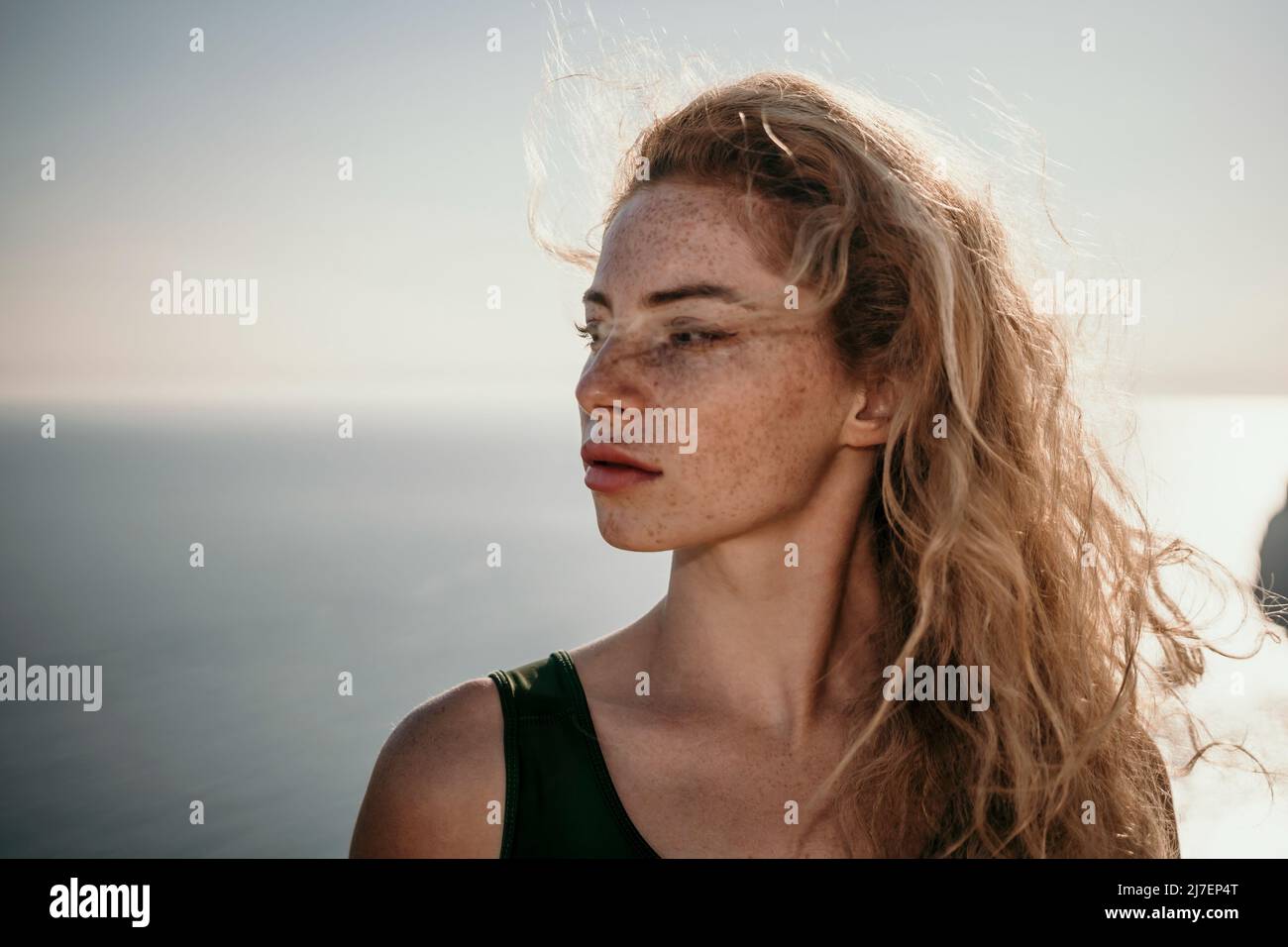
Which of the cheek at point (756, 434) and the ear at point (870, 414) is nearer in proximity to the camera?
the cheek at point (756, 434)

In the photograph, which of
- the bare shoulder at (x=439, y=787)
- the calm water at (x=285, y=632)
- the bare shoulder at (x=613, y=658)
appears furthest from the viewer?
the calm water at (x=285, y=632)

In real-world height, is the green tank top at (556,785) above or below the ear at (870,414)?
below

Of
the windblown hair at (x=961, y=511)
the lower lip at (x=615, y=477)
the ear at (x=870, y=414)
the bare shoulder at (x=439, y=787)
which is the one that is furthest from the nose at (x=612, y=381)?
the bare shoulder at (x=439, y=787)

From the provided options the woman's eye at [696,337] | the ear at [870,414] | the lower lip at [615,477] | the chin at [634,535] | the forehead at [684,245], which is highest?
the forehead at [684,245]

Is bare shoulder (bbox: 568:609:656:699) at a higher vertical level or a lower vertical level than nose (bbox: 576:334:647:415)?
lower

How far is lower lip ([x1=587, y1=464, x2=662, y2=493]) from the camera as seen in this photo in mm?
2068

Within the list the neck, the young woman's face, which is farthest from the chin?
the neck

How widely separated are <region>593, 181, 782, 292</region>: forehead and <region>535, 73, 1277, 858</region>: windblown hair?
0.05m

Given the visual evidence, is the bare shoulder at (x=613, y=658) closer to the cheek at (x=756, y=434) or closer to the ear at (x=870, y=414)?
the cheek at (x=756, y=434)

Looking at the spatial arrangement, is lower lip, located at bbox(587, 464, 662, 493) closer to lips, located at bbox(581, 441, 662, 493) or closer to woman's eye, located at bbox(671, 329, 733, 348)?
lips, located at bbox(581, 441, 662, 493)

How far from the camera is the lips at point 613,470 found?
6.76 ft

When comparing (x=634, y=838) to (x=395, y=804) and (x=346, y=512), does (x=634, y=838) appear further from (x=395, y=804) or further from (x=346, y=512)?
(x=346, y=512)

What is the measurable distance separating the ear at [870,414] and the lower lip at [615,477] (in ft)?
1.63

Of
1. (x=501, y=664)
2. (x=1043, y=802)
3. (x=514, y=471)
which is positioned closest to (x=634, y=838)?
(x=1043, y=802)
